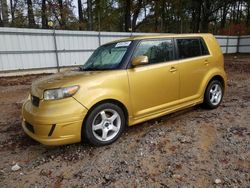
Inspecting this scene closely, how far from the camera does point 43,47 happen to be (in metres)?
12.1

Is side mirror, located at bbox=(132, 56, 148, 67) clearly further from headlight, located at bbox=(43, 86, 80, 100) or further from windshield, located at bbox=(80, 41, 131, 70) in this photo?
headlight, located at bbox=(43, 86, 80, 100)

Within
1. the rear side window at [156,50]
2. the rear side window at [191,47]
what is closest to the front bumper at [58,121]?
the rear side window at [156,50]

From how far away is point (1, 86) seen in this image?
923 cm

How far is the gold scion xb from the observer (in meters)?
3.15

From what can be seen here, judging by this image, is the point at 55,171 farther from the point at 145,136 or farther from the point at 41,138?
the point at 145,136

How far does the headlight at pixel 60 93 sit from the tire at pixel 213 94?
295 centimetres

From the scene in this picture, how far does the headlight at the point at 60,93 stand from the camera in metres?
3.15

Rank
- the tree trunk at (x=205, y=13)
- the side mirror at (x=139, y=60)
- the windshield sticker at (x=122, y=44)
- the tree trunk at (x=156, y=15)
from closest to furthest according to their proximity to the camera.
Result: the side mirror at (x=139, y=60) → the windshield sticker at (x=122, y=44) → the tree trunk at (x=205, y=13) → the tree trunk at (x=156, y=15)

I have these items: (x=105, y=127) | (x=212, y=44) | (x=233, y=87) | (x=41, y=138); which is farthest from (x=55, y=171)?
(x=233, y=87)

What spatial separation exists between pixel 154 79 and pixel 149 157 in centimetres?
135

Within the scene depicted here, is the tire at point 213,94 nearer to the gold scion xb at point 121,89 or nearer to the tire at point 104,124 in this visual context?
the gold scion xb at point 121,89

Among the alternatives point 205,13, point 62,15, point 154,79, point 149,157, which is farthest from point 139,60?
point 205,13

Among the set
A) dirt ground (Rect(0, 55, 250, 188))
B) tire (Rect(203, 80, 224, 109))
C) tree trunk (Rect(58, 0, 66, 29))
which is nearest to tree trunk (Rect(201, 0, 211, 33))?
tree trunk (Rect(58, 0, 66, 29))

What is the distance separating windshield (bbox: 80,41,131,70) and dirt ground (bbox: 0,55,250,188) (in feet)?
4.00
